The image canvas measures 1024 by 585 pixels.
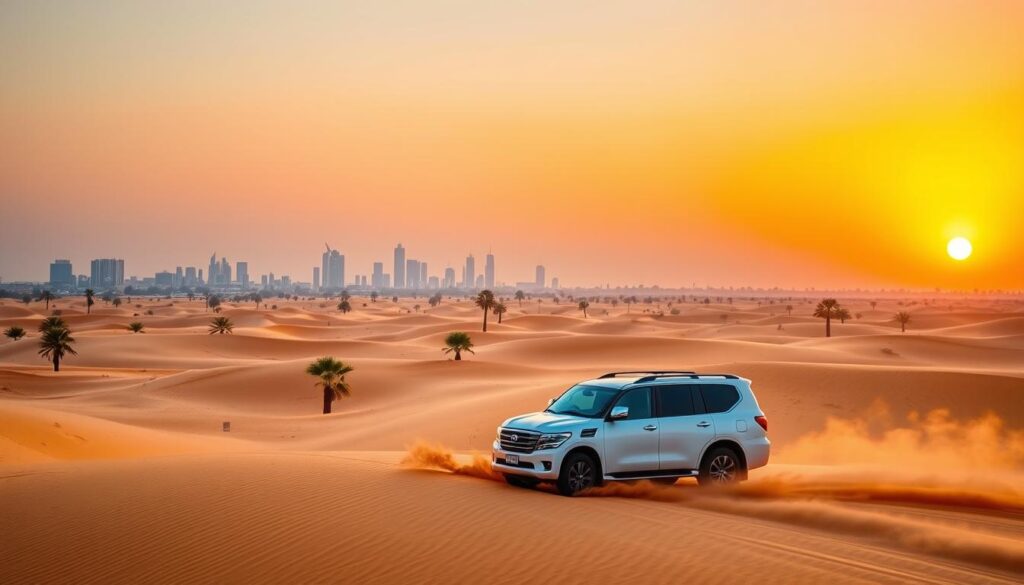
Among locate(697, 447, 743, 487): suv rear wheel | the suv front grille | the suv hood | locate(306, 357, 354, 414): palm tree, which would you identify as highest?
the suv hood

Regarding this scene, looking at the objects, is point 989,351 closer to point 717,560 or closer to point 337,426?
point 337,426

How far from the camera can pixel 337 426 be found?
4000cm

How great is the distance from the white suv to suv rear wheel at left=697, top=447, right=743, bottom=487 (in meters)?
0.02

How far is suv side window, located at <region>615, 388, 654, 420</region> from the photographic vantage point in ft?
48.4

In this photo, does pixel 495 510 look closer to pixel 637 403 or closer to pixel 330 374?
pixel 637 403

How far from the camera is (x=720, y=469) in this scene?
15227 millimetres

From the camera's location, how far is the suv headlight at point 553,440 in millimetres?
14016

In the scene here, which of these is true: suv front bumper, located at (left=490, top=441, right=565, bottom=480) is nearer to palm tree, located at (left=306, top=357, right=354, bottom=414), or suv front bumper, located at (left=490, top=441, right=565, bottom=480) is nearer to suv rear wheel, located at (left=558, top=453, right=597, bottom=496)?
suv rear wheel, located at (left=558, top=453, right=597, bottom=496)

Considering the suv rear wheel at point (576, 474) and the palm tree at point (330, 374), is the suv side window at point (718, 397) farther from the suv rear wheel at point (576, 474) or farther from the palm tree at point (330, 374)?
the palm tree at point (330, 374)

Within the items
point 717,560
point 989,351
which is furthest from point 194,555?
point 989,351

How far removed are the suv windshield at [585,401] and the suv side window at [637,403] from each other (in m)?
0.21

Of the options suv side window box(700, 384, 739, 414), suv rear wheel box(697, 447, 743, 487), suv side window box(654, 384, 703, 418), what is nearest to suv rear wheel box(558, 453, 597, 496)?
suv side window box(654, 384, 703, 418)

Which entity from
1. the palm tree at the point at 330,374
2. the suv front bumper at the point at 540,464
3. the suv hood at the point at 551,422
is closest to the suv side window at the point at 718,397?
the suv hood at the point at 551,422

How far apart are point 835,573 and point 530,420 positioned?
5.84 m
